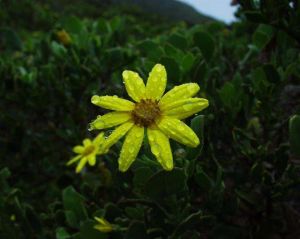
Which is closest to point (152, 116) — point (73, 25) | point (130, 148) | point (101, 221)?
point (130, 148)

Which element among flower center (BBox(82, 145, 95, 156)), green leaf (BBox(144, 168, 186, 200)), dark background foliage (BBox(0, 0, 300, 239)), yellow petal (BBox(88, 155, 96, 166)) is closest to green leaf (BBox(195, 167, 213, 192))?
dark background foliage (BBox(0, 0, 300, 239))

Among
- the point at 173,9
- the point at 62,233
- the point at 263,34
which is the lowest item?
the point at 62,233

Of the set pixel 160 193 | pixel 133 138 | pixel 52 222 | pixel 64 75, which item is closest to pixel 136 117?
pixel 133 138

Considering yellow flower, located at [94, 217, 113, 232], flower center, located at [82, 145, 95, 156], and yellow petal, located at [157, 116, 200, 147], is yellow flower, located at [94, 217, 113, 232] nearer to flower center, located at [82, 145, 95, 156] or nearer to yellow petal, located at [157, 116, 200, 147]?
yellow petal, located at [157, 116, 200, 147]

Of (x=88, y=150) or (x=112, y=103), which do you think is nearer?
(x=112, y=103)

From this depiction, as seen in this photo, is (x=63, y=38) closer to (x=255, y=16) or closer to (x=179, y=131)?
(x=255, y=16)

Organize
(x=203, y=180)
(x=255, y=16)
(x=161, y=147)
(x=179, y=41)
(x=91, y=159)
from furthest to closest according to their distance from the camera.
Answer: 1. (x=91, y=159)
2. (x=179, y=41)
3. (x=255, y=16)
4. (x=203, y=180)
5. (x=161, y=147)
